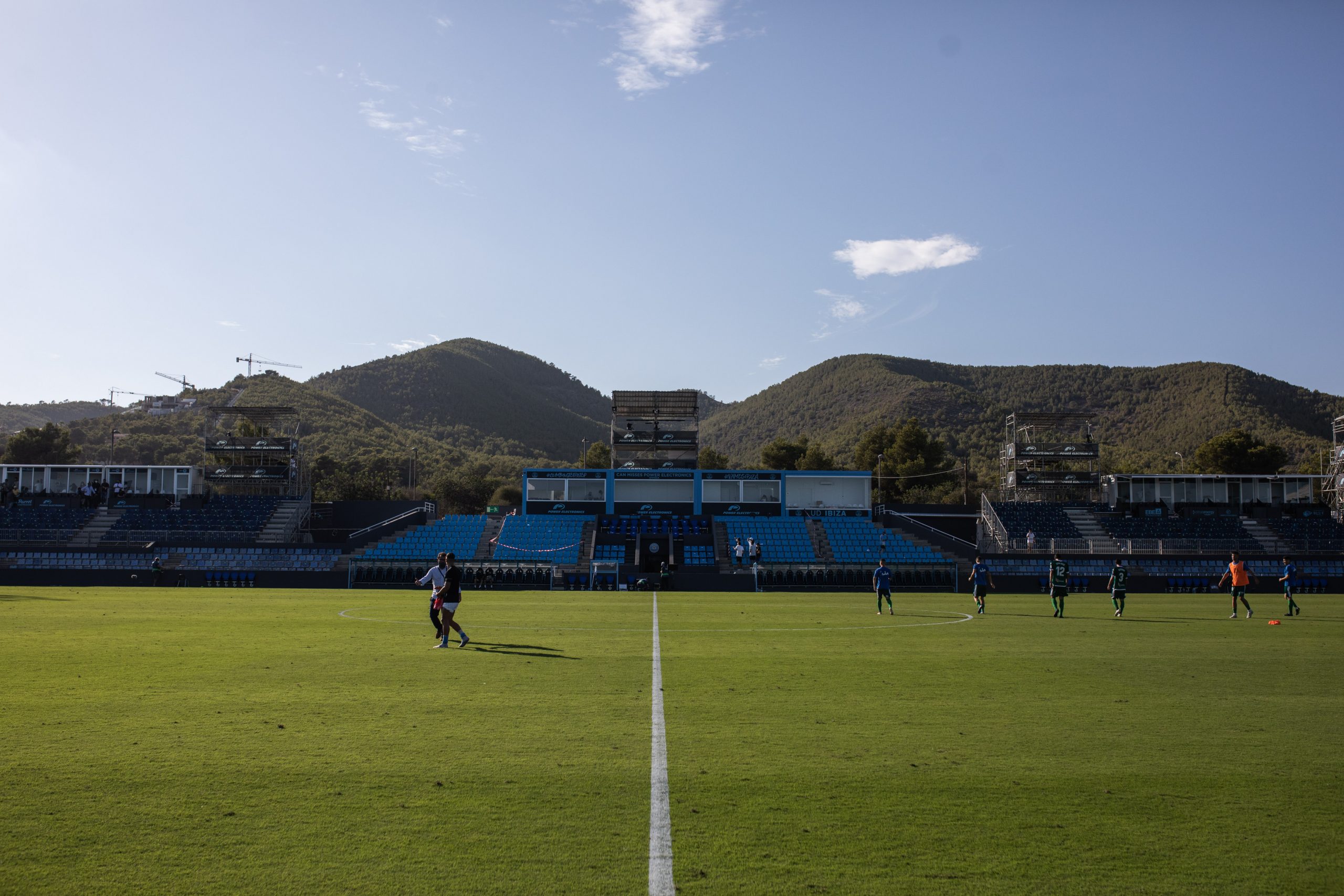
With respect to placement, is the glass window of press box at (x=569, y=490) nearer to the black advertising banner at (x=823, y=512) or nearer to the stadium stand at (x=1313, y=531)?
the black advertising banner at (x=823, y=512)

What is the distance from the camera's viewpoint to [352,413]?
14900 centimetres

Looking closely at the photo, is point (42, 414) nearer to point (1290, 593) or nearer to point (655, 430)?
point (655, 430)

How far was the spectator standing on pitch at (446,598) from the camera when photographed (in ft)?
57.6

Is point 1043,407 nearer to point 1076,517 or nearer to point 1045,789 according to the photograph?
point 1076,517

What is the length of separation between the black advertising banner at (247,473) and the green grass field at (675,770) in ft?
160

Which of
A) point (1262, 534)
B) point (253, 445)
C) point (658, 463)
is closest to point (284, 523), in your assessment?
point (253, 445)

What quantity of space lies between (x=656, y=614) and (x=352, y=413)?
13281 centimetres

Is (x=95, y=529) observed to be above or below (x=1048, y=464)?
below

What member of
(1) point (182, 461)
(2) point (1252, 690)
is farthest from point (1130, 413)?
(2) point (1252, 690)

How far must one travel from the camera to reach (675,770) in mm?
8102

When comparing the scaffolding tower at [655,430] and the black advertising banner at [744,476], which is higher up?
the scaffolding tower at [655,430]

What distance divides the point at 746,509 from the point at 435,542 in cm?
2038

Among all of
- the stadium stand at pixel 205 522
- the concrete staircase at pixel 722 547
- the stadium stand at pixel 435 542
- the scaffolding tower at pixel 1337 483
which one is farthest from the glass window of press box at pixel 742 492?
the scaffolding tower at pixel 1337 483

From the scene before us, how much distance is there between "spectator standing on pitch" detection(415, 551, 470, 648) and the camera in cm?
1755
